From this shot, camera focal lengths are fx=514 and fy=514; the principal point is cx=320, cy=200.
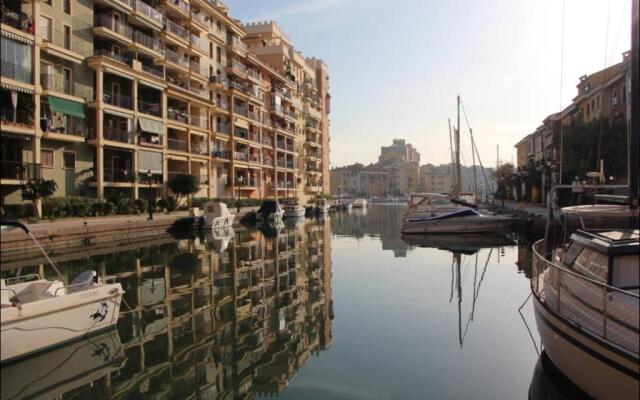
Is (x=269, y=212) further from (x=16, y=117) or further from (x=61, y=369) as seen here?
(x=61, y=369)

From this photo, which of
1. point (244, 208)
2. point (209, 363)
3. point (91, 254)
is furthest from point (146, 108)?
point (209, 363)

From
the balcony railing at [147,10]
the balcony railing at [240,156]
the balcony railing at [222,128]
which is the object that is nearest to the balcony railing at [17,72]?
the balcony railing at [147,10]

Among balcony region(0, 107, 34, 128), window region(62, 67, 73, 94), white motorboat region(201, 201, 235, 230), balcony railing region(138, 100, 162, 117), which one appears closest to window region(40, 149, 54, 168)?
balcony region(0, 107, 34, 128)

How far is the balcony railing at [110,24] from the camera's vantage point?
3712 cm

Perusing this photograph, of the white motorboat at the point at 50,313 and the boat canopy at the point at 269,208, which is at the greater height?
the boat canopy at the point at 269,208

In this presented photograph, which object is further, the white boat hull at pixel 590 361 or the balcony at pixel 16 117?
the balcony at pixel 16 117

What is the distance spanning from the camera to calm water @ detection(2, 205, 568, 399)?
838 centimetres

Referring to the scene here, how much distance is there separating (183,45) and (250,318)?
41.0 meters

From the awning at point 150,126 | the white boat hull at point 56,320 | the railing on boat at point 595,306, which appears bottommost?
the white boat hull at point 56,320

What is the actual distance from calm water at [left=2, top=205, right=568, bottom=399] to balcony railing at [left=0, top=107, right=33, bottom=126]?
39.0 ft

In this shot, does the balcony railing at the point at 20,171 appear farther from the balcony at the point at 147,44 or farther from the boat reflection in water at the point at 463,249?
the boat reflection in water at the point at 463,249

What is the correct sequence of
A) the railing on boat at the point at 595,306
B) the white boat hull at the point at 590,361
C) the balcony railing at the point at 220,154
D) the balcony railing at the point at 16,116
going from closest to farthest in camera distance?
the white boat hull at the point at 590,361, the railing on boat at the point at 595,306, the balcony railing at the point at 16,116, the balcony railing at the point at 220,154

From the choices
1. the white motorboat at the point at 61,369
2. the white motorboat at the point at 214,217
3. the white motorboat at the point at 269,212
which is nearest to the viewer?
the white motorboat at the point at 61,369

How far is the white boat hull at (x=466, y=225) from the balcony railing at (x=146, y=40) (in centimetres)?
2595
